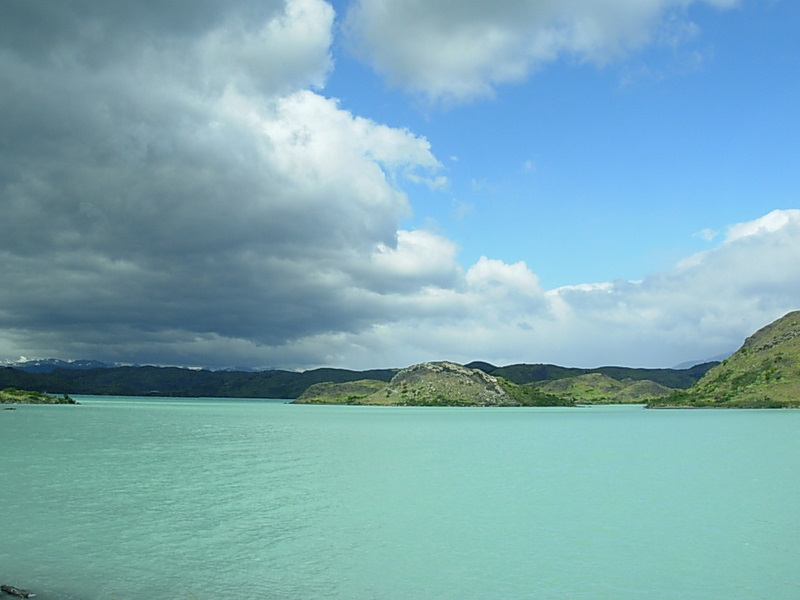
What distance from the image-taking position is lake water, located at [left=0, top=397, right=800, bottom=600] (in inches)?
910

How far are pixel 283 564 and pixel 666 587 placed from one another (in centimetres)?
1488

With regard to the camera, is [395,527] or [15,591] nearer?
[15,591]

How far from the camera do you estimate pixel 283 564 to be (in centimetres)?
2544

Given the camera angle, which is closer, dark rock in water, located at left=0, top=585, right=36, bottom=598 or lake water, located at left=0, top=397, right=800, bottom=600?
dark rock in water, located at left=0, top=585, right=36, bottom=598

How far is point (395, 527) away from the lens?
109 feet

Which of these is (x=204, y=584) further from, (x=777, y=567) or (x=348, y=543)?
(x=777, y=567)

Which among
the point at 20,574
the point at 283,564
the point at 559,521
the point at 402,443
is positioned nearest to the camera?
the point at 20,574

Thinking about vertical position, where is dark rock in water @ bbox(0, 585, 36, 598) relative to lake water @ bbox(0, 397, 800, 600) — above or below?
above

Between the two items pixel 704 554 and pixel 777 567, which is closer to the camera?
pixel 777 567

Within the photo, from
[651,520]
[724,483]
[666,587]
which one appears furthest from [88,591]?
[724,483]

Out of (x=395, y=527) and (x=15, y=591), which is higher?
(x=15, y=591)

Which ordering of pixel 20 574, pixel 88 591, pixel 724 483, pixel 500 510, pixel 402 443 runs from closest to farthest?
pixel 88 591, pixel 20 574, pixel 500 510, pixel 724 483, pixel 402 443

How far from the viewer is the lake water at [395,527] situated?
2312 centimetres

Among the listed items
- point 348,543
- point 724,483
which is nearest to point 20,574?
point 348,543
